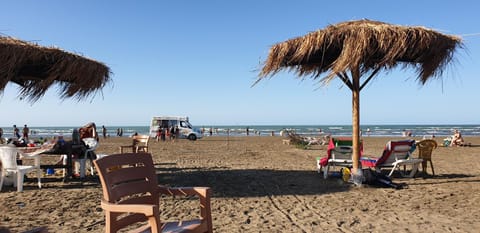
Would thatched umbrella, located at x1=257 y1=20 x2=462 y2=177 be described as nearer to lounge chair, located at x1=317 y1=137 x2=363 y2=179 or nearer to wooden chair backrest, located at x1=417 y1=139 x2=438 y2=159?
lounge chair, located at x1=317 y1=137 x2=363 y2=179

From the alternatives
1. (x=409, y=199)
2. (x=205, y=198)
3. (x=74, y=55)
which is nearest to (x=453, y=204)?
(x=409, y=199)

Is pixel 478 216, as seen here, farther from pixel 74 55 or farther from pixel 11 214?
pixel 74 55

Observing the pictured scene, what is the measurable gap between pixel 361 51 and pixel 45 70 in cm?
542

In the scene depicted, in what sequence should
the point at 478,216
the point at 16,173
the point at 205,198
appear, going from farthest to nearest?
the point at 16,173, the point at 478,216, the point at 205,198

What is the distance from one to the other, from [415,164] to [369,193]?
192 cm

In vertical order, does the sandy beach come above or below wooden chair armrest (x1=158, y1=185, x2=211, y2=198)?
below

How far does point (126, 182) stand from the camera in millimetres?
2562

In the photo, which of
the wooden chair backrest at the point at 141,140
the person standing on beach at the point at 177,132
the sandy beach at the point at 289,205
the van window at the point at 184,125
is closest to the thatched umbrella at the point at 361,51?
the sandy beach at the point at 289,205

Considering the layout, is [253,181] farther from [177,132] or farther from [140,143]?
[177,132]

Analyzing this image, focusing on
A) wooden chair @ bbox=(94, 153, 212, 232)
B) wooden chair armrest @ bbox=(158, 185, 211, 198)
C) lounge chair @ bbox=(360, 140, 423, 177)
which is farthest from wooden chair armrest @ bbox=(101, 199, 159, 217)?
lounge chair @ bbox=(360, 140, 423, 177)

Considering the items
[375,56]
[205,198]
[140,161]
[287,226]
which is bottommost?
[287,226]

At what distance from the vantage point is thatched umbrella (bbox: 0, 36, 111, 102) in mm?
5812

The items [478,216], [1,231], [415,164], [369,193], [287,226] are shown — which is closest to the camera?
[1,231]

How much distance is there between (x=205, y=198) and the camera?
262 centimetres
